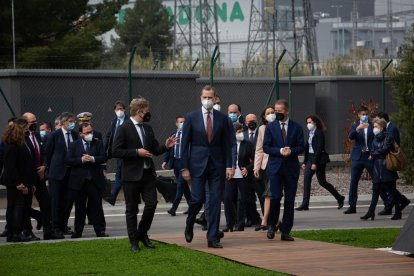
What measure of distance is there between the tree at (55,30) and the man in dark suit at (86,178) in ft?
82.0

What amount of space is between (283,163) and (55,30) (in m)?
32.3

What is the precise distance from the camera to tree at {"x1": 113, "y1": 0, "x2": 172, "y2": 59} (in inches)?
3484

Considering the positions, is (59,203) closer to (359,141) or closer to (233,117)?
(233,117)

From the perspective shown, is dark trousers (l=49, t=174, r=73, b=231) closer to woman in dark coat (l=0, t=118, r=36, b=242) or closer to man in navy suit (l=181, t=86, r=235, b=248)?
woman in dark coat (l=0, t=118, r=36, b=242)

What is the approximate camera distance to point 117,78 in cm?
2780

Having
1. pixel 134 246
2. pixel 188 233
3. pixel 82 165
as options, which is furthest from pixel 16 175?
pixel 188 233

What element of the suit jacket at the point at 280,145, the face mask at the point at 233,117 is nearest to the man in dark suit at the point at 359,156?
the face mask at the point at 233,117

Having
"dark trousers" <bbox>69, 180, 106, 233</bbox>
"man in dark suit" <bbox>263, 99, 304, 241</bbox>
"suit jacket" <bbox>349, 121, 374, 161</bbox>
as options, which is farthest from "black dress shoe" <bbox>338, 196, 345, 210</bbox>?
"man in dark suit" <bbox>263, 99, 304, 241</bbox>

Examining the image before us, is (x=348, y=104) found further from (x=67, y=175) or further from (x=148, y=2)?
(x=148, y=2)

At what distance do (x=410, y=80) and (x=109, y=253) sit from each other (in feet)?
52.2

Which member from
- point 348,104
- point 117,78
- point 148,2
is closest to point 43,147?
point 117,78

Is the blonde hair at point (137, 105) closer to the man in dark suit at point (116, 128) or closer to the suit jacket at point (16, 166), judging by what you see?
the suit jacket at point (16, 166)

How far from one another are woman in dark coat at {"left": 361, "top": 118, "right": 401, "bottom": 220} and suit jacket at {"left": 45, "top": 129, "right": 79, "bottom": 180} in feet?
17.8

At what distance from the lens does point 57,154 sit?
712 inches
